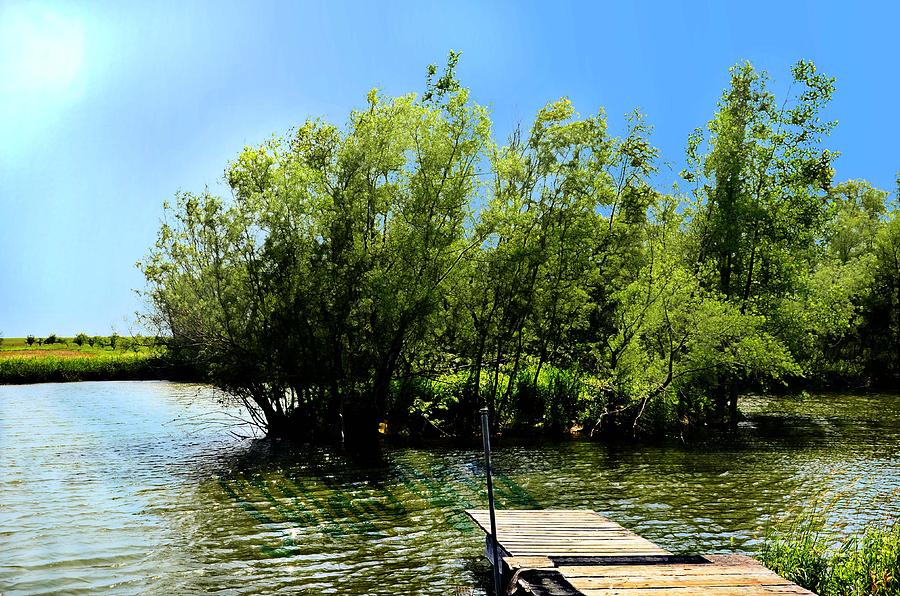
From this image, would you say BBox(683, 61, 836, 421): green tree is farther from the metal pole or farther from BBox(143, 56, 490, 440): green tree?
the metal pole

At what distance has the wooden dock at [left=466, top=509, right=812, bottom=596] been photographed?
8.73 m

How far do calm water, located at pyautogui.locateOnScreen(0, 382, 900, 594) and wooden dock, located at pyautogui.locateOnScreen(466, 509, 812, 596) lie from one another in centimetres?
148

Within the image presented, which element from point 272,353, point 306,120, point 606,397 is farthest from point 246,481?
point 606,397

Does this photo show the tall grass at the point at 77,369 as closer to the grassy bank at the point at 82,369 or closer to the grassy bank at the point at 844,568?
the grassy bank at the point at 82,369

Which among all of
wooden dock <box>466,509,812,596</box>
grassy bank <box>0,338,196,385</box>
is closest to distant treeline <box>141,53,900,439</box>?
wooden dock <box>466,509,812,596</box>

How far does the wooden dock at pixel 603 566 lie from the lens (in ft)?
28.6

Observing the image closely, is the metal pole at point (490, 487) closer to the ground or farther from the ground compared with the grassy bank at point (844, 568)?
farther from the ground

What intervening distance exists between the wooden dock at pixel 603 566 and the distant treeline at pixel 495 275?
1538cm

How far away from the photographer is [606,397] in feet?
107

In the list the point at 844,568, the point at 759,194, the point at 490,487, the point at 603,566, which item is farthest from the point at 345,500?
the point at 759,194

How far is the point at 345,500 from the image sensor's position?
19.4m

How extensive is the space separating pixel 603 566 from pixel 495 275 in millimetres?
21491

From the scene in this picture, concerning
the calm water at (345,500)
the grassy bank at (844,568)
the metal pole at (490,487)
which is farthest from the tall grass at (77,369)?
the grassy bank at (844,568)

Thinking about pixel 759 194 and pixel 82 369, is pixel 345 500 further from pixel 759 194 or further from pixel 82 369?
pixel 82 369
